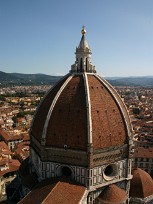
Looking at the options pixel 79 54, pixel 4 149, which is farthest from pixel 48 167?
pixel 4 149

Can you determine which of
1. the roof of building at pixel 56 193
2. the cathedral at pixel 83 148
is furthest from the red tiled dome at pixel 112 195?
the roof of building at pixel 56 193

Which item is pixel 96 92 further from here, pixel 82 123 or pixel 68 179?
pixel 68 179

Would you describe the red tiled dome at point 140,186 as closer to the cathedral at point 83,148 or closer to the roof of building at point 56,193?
the cathedral at point 83,148

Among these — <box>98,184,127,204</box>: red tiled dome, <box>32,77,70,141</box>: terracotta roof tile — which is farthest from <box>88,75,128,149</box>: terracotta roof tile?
<box>98,184,127,204</box>: red tiled dome

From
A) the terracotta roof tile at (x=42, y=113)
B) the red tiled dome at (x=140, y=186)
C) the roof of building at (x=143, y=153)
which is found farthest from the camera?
the roof of building at (x=143, y=153)

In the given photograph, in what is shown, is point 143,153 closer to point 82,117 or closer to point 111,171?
point 111,171

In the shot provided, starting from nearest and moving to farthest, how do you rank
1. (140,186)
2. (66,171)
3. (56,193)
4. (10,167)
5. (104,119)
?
(56,193)
(104,119)
(66,171)
(140,186)
(10,167)

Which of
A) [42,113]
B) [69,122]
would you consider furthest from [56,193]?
[42,113]
